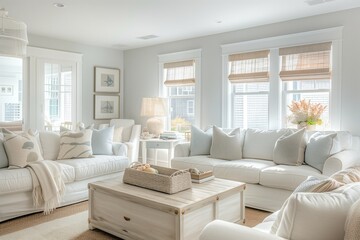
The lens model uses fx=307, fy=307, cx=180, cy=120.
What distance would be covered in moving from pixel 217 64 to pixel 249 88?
28.1 inches

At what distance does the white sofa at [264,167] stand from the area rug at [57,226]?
0.71ft

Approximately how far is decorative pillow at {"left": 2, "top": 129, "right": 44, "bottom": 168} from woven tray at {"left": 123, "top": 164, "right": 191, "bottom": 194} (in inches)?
56.4

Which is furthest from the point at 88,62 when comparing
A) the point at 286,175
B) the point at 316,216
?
the point at 316,216

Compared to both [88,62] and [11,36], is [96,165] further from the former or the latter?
[88,62]

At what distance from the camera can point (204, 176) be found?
10.0 feet

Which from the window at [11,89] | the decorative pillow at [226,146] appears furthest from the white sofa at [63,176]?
the window at [11,89]

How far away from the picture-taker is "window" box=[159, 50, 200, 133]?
566 centimetres

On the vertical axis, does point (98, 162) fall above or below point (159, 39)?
below

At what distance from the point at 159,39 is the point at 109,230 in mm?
3903

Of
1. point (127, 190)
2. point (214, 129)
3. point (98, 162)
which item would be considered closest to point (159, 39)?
point (214, 129)

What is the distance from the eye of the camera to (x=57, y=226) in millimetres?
3170

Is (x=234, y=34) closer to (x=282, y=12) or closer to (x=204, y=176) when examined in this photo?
(x=282, y=12)

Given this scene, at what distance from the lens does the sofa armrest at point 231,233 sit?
1.34m

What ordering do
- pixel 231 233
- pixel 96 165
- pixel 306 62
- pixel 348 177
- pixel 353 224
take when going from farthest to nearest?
pixel 306 62, pixel 96 165, pixel 348 177, pixel 231 233, pixel 353 224
